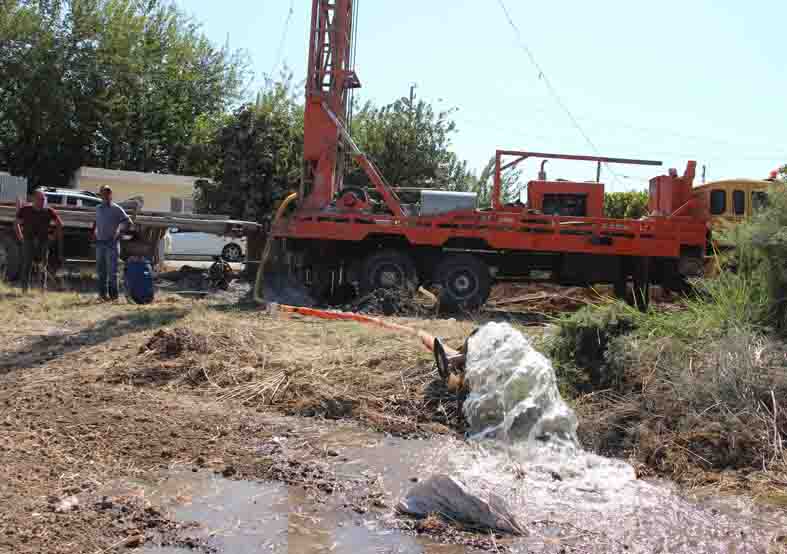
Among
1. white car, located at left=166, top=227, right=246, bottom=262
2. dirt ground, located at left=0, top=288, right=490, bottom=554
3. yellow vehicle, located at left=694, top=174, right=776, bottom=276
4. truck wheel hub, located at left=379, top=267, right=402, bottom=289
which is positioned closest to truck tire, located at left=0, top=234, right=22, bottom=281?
dirt ground, located at left=0, top=288, right=490, bottom=554

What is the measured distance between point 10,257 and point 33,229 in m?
2.26

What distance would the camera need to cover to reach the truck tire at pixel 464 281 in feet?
43.1

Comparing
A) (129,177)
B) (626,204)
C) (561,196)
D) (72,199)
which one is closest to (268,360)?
(561,196)

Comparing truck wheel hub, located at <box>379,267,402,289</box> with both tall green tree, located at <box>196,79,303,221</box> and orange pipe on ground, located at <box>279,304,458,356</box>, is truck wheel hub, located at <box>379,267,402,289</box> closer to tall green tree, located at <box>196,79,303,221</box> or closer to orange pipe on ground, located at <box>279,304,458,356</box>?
orange pipe on ground, located at <box>279,304,458,356</box>

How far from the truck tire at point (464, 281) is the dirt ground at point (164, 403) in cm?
323

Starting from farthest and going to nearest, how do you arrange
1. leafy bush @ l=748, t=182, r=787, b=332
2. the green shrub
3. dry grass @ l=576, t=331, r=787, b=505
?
the green shrub, leafy bush @ l=748, t=182, r=787, b=332, dry grass @ l=576, t=331, r=787, b=505

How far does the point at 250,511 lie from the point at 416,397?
2481mm

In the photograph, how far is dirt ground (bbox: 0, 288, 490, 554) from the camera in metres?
4.06

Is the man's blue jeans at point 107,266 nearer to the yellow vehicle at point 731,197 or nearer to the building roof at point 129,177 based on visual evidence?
the yellow vehicle at point 731,197

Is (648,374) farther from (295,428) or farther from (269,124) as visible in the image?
→ (269,124)

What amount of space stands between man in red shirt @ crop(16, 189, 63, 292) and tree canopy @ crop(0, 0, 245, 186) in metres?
19.4

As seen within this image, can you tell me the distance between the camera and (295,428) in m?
5.91

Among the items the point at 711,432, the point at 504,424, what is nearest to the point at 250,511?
the point at 504,424

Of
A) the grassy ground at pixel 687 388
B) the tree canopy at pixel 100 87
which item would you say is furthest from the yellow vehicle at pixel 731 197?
the tree canopy at pixel 100 87
